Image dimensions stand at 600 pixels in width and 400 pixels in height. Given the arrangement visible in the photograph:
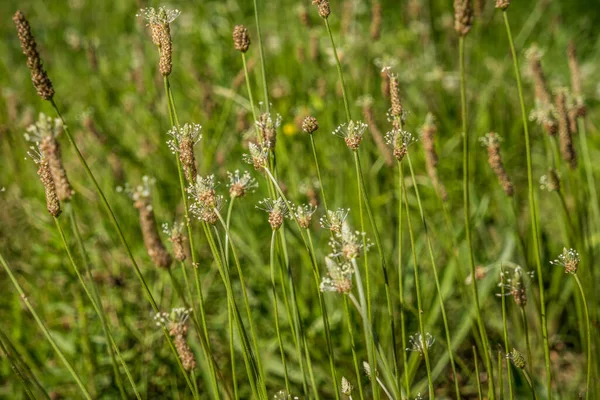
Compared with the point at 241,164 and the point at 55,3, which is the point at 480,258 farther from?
the point at 55,3

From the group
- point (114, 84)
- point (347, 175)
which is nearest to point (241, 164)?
point (347, 175)

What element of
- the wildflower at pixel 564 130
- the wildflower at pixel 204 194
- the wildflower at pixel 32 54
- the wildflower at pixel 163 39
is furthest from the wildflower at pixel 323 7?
the wildflower at pixel 564 130

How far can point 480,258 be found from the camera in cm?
221

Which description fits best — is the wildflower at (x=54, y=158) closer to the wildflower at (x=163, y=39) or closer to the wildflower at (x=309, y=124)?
the wildflower at (x=163, y=39)

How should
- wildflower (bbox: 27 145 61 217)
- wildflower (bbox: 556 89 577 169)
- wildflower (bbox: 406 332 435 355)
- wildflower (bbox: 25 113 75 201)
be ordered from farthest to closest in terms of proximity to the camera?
wildflower (bbox: 556 89 577 169), wildflower (bbox: 406 332 435 355), wildflower (bbox: 27 145 61 217), wildflower (bbox: 25 113 75 201)

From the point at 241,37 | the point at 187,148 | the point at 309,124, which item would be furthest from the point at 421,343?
the point at 241,37

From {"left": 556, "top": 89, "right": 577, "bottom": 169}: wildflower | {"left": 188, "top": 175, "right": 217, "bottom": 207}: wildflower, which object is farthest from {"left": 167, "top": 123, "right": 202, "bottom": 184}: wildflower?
{"left": 556, "top": 89, "right": 577, "bottom": 169}: wildflower

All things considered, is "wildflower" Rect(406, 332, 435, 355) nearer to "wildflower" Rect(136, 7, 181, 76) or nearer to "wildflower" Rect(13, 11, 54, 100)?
"wildflower" Rect(136, 7, 181, 76)

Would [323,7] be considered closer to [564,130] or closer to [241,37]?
[241,37]

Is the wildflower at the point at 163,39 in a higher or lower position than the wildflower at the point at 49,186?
higher

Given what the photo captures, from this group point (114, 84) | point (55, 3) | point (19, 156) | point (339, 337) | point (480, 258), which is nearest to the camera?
point (339, 337)

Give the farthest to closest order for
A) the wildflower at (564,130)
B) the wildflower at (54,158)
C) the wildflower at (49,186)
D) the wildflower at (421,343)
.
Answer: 1. the wildflower at (564,130)
2. the wildflower at (421,343)
3. the wildflower at (49,186)
4. the wildflower at (54,158)

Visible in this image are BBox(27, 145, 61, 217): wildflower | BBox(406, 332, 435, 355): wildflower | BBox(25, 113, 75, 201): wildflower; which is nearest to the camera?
BBox(25, 113, 75, 201): wildflower

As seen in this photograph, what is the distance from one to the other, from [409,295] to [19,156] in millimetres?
2302
